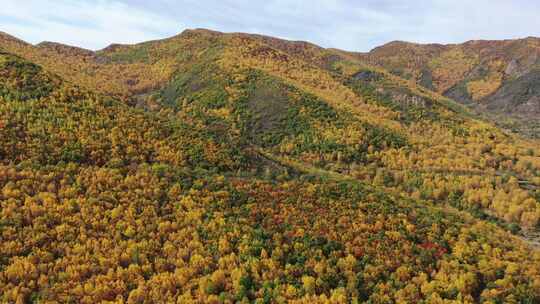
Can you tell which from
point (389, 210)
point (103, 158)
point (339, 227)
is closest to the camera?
point (339, 227)

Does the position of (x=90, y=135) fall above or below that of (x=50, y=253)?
above

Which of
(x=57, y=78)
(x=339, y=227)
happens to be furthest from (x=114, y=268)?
(x=57, y=78)

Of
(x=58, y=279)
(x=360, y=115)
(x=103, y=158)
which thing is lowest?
(x=58, y=279)

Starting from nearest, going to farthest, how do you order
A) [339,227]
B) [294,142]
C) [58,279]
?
[58,279]
[339,227]
[294,142]

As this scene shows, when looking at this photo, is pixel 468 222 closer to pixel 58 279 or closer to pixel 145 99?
pixel 58 279

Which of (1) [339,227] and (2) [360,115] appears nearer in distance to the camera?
(1) [339,227]

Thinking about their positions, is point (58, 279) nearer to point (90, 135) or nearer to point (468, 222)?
point (90, 135)
